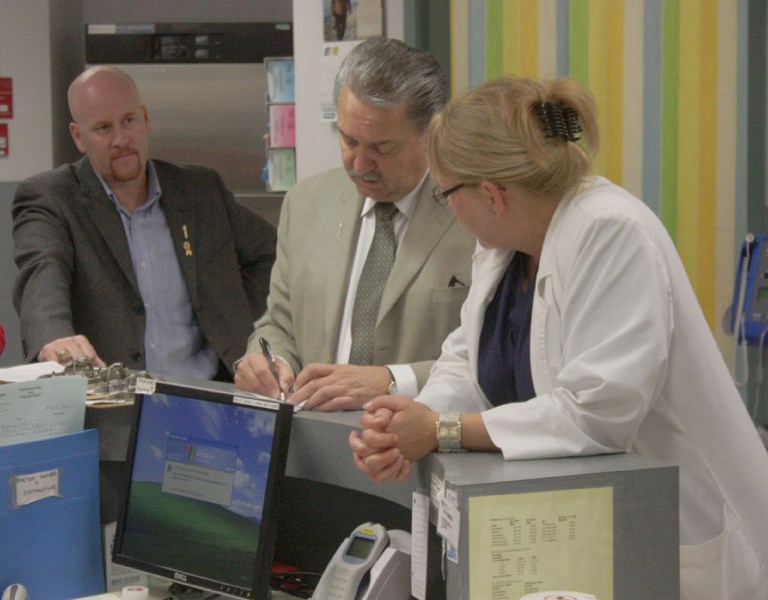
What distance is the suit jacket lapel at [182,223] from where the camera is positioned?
12.2 feet

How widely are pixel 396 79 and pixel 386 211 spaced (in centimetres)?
34

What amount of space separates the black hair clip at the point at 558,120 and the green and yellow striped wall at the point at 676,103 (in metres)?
1.89

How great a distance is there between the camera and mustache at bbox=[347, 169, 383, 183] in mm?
2635

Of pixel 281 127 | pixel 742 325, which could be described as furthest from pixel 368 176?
pixel 281 127

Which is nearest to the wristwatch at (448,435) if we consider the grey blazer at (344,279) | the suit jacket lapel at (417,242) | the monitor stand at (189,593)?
the grey blazer at (344,279)

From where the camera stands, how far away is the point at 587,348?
1.81 meters

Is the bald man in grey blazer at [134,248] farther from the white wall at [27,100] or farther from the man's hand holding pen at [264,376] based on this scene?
the white wall at [27,100]

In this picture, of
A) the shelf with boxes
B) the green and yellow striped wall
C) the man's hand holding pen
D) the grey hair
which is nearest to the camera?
the man's hand holding pen

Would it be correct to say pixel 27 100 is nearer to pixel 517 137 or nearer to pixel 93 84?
pixel 93 84

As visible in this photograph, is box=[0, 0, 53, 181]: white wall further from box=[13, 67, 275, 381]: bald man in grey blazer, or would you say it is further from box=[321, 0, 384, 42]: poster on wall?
box=[321, 0, 384, 42]: poster on wall

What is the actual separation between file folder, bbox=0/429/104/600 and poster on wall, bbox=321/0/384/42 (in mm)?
1967

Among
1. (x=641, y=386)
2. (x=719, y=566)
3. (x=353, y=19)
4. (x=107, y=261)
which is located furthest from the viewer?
(x=353, y=19)

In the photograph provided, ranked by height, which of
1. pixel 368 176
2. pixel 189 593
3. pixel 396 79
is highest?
pixel 396 79

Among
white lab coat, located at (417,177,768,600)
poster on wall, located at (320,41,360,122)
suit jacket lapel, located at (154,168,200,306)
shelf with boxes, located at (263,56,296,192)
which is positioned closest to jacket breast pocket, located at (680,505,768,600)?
white lab coat, located at (417,177,768,600)
